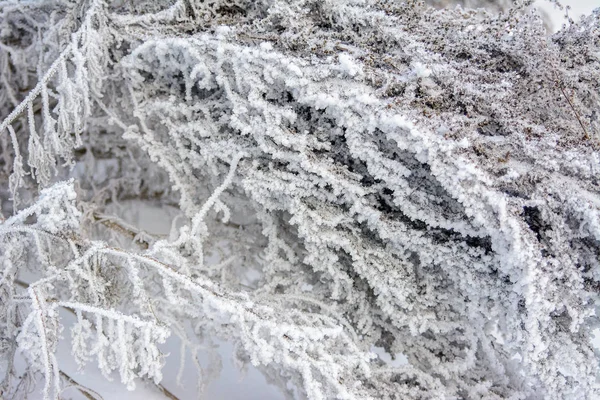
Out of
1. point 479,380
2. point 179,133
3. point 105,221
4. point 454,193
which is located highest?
point 454,193

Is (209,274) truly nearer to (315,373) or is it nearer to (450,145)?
(315,373)

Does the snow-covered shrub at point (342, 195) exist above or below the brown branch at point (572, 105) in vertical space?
below

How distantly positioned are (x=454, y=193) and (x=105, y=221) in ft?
2.92

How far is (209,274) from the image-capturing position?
1098mm

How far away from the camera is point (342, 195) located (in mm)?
995

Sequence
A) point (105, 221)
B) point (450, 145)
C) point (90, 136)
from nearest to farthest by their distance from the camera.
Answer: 1. point (450, 145)
2. point (105, 221)
3. point (90, 136)

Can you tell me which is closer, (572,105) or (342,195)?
(572,105)

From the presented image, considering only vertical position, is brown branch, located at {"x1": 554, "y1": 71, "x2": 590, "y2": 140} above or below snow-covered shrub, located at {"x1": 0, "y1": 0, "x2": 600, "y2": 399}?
above

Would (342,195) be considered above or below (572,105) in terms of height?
below

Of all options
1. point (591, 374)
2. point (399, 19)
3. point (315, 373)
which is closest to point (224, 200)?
point (315, 373)

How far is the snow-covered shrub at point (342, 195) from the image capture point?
83cm

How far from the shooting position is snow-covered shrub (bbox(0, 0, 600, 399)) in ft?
2.74

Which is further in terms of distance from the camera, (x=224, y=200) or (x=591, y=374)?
(x=224, y=200)

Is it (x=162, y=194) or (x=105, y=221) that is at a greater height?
(x=105, y=221)
